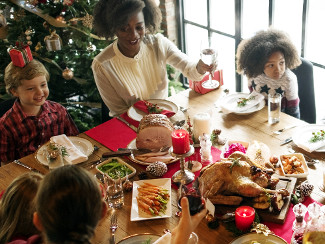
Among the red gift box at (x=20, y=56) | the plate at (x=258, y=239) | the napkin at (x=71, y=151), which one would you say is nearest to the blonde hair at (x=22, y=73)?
the red gift box at (x=20, y=56)

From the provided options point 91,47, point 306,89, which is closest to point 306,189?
point 306,89

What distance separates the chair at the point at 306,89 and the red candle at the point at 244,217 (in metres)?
1.47

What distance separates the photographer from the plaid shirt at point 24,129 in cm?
280

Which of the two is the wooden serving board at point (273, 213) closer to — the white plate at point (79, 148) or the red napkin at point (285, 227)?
the red napkin at point (285, 227)

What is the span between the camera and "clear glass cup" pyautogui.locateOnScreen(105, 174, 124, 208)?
6.81 feet

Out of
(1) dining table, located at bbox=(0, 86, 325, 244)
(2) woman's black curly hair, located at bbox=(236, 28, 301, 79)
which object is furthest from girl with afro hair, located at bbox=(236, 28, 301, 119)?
(1) dining table, located at bbox=(0, 86, 325, 244)

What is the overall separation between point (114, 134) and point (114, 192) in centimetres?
66

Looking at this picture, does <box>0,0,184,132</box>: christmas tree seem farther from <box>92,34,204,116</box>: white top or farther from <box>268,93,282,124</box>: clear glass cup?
<box>268,93,282,124</box>: clear glass cup

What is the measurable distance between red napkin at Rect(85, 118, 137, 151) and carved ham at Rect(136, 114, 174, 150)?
0.17 metres

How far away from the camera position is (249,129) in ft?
8.42

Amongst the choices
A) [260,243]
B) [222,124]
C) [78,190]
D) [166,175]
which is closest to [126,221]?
[166,175]

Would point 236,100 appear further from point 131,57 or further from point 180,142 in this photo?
point 180,142

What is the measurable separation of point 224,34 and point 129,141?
1937 mm

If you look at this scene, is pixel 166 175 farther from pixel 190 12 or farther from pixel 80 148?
pixel 190 12
